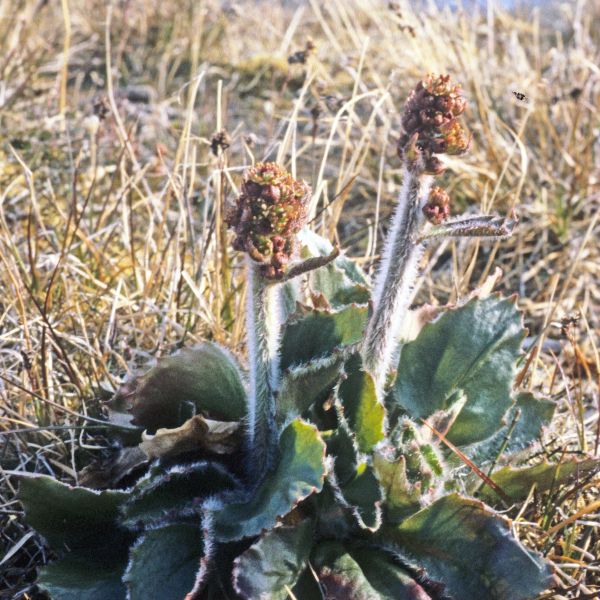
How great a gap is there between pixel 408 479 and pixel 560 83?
3158mm

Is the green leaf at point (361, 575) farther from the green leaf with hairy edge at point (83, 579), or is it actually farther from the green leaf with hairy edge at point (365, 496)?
the green leaf with hairy edge at point (83, 579)

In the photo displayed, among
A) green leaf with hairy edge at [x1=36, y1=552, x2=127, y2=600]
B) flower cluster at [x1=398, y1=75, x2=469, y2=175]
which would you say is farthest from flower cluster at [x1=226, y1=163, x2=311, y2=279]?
green leaf with hairy edge at [x1=36, y1=552, x2=127, y2=600]

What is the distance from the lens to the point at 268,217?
1564 millimetres

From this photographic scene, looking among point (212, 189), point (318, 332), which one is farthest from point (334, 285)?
point (212, 189)

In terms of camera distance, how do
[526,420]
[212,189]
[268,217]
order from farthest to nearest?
1. [212,189]
2. [526,420]
3. [268,217]

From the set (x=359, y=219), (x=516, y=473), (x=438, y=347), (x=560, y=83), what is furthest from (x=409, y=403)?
(x=560, y=83)

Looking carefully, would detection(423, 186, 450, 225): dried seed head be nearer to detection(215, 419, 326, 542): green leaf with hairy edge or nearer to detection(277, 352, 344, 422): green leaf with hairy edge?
detection(277, 352, 344, 422): green leaf with hairy edge

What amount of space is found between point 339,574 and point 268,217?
31.3 inches

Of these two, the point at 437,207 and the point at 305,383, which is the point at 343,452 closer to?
the point at 305,383

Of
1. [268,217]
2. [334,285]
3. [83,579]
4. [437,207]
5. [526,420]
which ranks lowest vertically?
[526,420]

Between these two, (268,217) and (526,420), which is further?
(526,420)

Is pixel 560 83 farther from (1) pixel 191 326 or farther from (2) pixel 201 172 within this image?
(1) pixel 191 326

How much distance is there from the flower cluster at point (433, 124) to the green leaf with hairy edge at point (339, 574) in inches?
34.3

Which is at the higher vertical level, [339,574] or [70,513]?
[70,513]
